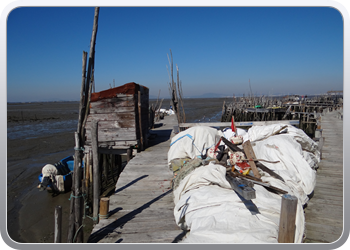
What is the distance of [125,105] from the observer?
7.24m

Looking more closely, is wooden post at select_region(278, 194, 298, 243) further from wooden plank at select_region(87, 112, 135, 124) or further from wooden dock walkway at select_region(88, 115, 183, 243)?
wooden plank at select_region(87, 112, 135, 124)

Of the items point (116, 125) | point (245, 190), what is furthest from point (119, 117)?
point (245, 190)

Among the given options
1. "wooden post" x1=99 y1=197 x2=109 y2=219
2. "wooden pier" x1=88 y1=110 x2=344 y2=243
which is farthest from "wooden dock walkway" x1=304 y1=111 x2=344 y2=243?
"wooden post" x1=99 y1=197 x2=109 y2=219

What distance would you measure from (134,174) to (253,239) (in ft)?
12.5

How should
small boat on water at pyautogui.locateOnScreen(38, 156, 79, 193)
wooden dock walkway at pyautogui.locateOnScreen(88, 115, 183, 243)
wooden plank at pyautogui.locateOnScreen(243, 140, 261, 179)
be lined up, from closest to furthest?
wooden dock walkway at pyautogui.locateOnScreen(88, 115, 183, 243), wooden plank at pyautogui.locateOnScreen(243, 140, 261, 179), small boat on water at pyautogui.locateOnScreen(38, 156, 79, 193)

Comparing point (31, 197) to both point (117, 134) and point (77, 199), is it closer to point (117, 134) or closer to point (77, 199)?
point (117, 134)

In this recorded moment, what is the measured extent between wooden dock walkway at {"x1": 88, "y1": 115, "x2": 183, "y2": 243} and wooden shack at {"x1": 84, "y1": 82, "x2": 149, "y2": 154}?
1089mm

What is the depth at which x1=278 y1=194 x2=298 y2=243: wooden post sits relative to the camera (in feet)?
7.59

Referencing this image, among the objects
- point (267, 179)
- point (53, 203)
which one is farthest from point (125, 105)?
point (267, 179)

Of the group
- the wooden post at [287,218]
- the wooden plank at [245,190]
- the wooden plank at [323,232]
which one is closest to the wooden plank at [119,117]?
the wooden plank at [245,190]

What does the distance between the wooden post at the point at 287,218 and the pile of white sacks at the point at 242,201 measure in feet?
0.69

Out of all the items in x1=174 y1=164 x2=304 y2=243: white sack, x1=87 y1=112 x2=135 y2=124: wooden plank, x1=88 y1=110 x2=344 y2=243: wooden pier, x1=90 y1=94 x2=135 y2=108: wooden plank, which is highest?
x1=90 y1=94 x2=135 y2=108: wooden plank

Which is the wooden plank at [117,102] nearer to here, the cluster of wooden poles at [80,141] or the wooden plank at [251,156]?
the cluster of wooden poles at [80,141]

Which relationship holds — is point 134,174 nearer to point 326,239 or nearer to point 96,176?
point 96,176
